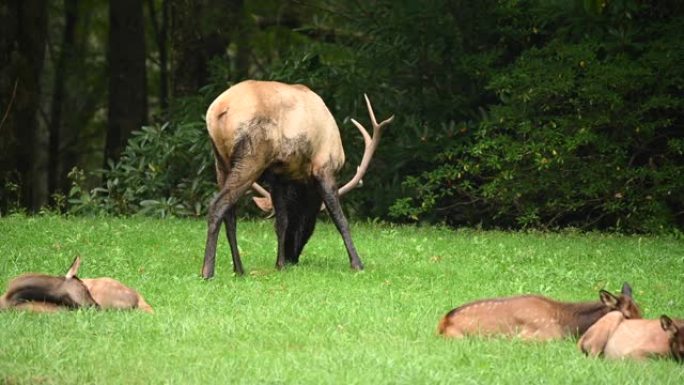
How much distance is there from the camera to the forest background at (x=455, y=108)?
Result: 18.1 metres

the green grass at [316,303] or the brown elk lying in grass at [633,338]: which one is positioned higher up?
the brown elk lying in grass at [633,338]

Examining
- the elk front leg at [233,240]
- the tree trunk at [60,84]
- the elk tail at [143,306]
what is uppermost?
the elk tail at [143,306]

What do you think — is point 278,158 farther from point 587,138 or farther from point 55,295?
point 587,138

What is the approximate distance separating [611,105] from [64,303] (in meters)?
10.1

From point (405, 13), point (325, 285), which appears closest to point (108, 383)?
point (325, 285)

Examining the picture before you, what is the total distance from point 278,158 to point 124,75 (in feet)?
43.7

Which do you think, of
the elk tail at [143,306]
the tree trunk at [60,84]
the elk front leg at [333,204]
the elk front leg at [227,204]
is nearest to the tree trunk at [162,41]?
the tree trunk at [60,84]

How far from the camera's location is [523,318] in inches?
353

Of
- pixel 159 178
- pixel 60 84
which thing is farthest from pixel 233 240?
pixel 60 84

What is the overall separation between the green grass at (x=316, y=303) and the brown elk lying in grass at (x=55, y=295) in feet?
0.73

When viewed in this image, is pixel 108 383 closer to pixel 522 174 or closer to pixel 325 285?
pixel 325 285

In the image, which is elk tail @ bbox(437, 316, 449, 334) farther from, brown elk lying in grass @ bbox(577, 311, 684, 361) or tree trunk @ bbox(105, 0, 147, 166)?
tree trunk @ bbox(105, 0, 147, 166)

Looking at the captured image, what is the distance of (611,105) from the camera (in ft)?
59.2

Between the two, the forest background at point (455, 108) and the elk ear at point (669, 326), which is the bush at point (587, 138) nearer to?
the forest background at point (455, 108)
